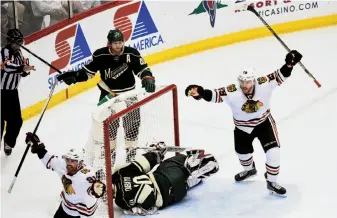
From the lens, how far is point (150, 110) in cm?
548

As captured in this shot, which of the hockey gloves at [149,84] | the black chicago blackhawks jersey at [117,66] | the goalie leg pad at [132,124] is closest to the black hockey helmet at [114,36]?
the black chicago blackhawks jersey at [117,66]

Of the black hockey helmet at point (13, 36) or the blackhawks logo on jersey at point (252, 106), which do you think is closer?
the blackhawks logo on jersey at point (252, 106)

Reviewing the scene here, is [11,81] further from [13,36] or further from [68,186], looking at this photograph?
[68,186]

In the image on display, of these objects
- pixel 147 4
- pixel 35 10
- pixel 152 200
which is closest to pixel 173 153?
pixel 152 200

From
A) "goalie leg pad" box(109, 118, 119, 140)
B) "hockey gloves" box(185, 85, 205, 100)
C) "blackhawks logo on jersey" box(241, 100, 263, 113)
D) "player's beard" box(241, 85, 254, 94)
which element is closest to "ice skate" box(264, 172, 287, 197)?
"blackhawks logo on jersey" box(241, 100, 263, 113)

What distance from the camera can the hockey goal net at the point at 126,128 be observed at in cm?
486

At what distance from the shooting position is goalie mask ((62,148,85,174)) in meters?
4.16

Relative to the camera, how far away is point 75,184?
4254 millimetres

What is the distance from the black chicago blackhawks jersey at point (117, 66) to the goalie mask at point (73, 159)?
4.29ft

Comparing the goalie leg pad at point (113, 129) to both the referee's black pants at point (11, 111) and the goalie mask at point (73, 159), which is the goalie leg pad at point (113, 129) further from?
the referee's black pants at point (11, 111)

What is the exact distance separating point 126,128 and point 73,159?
44.9 inches

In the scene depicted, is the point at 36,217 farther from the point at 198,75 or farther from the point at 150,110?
the point at 198,75

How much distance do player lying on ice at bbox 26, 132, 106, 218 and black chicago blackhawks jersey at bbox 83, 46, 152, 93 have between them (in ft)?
3.89

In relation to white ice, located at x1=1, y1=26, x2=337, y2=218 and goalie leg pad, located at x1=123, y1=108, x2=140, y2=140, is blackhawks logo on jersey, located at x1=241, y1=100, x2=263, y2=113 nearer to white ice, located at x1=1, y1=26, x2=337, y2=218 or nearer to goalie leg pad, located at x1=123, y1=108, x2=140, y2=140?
white ice, located at x1=1, y1=26, x2=337, y2=218
